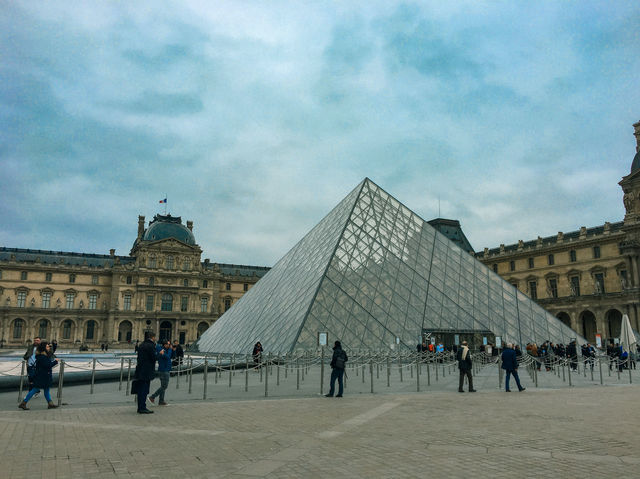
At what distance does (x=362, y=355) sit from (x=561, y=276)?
44.7 meters

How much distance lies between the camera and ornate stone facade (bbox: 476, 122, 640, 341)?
4697 centimetres

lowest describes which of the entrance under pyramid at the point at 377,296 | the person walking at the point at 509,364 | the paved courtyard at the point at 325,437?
the paved courtyard at the point at 325,437

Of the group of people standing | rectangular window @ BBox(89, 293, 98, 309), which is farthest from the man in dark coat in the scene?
rectangular window @ BBox(89, 293, 98, 309)

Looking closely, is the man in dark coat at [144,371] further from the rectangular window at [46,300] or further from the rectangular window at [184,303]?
the rectangular window at [46,300]

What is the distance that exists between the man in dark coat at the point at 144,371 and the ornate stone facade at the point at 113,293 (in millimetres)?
66074

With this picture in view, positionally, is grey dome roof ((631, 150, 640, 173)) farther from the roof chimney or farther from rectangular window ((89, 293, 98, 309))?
the roof chimney

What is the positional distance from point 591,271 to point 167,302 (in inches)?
2241

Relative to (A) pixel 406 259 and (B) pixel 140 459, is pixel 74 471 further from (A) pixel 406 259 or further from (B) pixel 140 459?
(A) pixel 406 259

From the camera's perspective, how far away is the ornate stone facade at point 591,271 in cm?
4697

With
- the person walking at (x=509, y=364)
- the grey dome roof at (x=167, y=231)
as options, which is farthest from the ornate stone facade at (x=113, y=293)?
the person walking at (x=509, y=364)

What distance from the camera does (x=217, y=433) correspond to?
21.2ft

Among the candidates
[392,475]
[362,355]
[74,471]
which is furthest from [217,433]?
[362,355]

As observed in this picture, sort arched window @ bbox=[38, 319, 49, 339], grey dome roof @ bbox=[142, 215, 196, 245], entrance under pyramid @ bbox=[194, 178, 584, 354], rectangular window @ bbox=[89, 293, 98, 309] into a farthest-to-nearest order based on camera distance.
→ grey dome roof @ bbox=[142, 215, 196, 245]
rectangular window @ bbox=[89, 293, 98, 309]
arched window @ bbox=[38, 319, 49, 339]
entrance under pyramid @ bbox=[194, 178, 584, 354]

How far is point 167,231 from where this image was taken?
7744 cm
